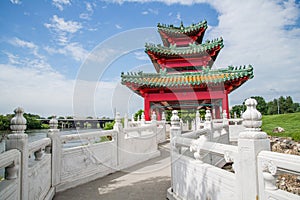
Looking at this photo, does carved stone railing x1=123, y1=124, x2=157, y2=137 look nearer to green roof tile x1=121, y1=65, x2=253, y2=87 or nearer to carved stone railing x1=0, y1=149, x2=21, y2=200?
green roof tile x1=121, y1=65, x2=253, y2=87

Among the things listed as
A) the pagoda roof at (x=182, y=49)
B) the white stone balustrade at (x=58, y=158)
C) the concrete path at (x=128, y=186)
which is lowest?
the concrete path at (x=128, y=186)

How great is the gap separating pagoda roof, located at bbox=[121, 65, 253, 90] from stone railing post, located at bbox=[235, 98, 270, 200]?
351 inches

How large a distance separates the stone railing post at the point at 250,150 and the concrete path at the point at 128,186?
8.98ft

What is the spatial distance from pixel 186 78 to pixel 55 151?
8.62 meters

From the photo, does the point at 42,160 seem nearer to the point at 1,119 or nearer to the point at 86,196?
the point at 86,196

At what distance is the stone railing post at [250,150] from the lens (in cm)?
196

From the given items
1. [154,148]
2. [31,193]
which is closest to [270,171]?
[31,193]

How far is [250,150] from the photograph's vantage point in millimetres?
1993

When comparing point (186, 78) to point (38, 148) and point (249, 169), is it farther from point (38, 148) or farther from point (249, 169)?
point (249, 169)

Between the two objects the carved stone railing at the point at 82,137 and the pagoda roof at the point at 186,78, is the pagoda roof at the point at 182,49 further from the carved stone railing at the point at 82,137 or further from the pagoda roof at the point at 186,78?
the carved stone railing at the point at 82,137

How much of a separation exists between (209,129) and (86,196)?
4.40m

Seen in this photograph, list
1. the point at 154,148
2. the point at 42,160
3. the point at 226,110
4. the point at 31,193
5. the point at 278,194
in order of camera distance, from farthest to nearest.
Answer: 1. the point at 226,110
2. the point at 154,148
3. the point at 42,160
4. the point at 31,193
5. the point at 278,194

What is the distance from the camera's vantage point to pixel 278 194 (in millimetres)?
1731

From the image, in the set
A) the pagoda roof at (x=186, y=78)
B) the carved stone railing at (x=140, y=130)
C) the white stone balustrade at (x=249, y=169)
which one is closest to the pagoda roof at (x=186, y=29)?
the pagoda roof at (x=186, y=78)
